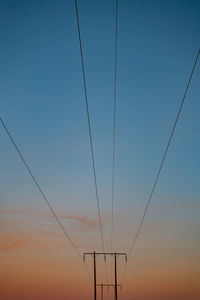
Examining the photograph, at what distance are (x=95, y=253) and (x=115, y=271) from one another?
378 cm

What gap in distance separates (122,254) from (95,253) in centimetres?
406

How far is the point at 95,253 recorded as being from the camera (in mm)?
31484

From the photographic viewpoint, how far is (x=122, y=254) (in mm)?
33625

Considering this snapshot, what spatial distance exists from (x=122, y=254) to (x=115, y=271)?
7.03ft

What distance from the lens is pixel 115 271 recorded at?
32.7 m

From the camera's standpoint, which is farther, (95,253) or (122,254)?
(122,254)
